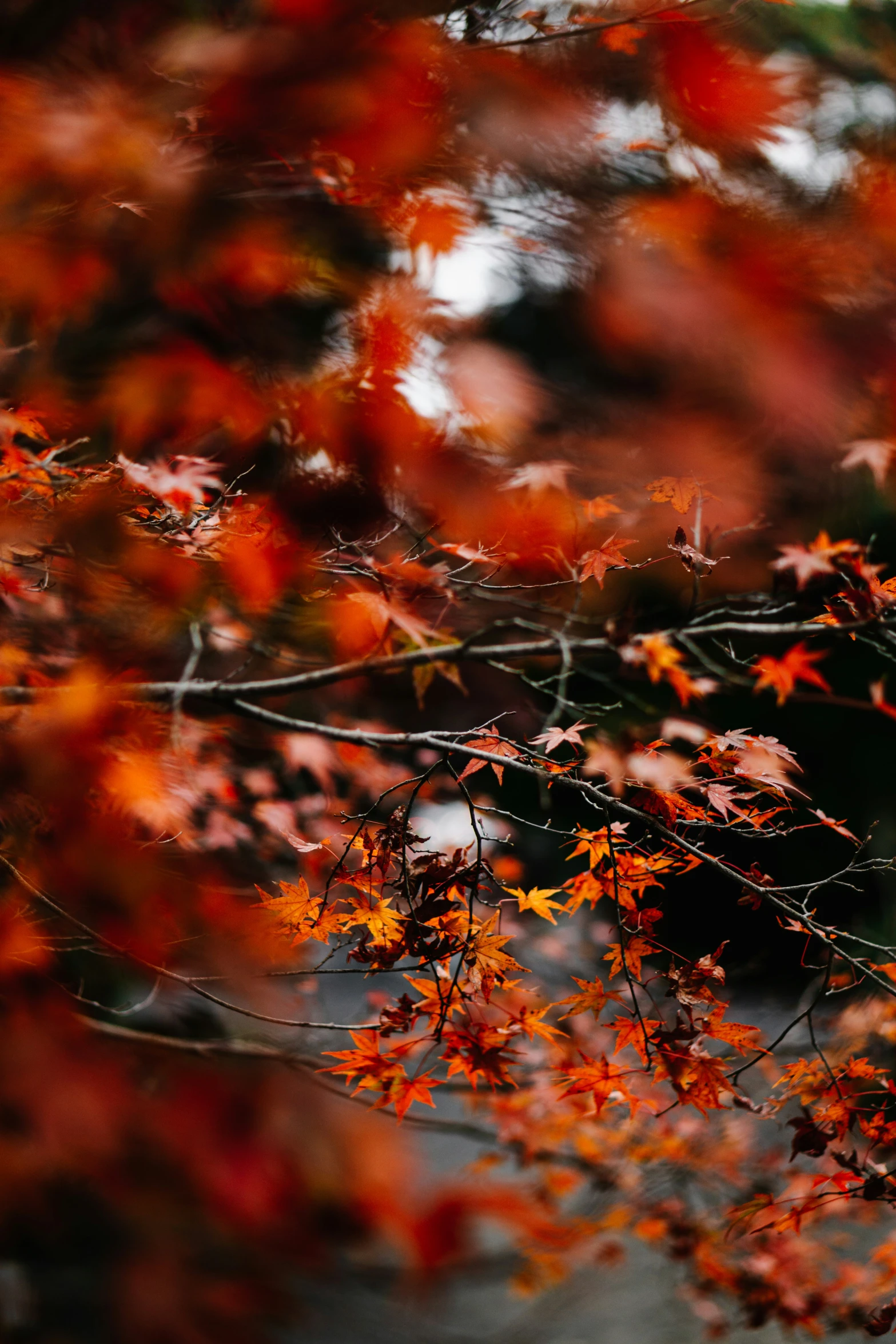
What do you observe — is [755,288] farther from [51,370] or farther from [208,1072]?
[208,1072]

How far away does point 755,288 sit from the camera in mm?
2895

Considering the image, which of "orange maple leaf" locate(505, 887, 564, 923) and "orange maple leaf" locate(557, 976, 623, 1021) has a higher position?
"orange maple leaf" locate(505, 887, 564, 923)

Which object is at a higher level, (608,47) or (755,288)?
(608,47)

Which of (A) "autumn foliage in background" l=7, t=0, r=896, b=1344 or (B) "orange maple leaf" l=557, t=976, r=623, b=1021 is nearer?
(A) "autumn foliage in background" l=7, t=0, r=896, b=1344

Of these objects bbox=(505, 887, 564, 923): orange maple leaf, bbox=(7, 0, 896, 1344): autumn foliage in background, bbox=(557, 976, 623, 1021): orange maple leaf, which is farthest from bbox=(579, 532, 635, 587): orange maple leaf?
bbox=(557, 976, 623, 1021): orange maple leaf

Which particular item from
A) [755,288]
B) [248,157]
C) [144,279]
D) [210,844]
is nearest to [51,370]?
[144,279]

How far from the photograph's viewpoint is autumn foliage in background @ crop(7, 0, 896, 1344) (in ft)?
4.29

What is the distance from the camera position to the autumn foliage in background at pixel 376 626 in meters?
1.31

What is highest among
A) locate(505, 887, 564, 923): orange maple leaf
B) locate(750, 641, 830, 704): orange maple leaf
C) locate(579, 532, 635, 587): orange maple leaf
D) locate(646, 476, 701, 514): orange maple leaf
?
locate(646, 476, 701, 514): orange maple leaf

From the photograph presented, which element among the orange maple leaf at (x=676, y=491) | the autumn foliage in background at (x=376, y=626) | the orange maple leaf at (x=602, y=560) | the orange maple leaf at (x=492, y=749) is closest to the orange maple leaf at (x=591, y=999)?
the autumn foliage in background at (x=376, y=626)

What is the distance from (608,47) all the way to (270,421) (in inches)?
63.1

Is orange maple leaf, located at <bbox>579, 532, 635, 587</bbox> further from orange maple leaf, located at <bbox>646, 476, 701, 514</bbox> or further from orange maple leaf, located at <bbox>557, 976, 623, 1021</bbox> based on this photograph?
orange maple leaf, located at <bbox>557, 976, 623, 1021</bbox>

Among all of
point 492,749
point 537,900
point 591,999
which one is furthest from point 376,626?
point 591,999

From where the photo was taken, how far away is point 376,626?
170 cm
